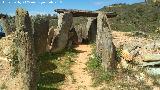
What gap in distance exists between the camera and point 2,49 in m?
24.5

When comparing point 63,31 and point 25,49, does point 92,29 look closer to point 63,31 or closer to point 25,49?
point 63,31

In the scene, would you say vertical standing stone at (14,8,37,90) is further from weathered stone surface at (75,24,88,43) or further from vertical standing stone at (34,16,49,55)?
weathered stone surface at (75,24,88,43)

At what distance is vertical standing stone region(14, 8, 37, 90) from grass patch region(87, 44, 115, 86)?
4.91 meters

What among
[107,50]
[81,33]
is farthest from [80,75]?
[81,33]

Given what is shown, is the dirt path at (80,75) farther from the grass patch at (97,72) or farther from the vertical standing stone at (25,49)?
the vertical standing stone at (25,49)

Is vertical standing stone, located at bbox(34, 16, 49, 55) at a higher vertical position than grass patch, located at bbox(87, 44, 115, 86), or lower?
higher

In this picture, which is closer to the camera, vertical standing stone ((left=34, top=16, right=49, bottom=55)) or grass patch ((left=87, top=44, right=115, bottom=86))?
grass patch ((left=87, top=44, right=115, bottom=86))

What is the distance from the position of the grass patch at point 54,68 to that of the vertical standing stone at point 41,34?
498 millimetres

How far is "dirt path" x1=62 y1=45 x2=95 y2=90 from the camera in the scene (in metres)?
24.0

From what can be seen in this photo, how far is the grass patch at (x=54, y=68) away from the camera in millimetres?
23891

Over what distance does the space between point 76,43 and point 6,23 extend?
18.4 feet

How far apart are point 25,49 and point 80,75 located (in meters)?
6.15

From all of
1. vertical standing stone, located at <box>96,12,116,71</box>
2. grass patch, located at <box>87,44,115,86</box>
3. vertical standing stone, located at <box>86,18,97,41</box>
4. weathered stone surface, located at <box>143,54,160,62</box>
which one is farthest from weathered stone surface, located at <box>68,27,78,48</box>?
weathered stone surface, located at <box>143,54,160,62</box>

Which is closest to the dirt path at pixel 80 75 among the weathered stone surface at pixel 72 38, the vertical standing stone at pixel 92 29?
the weathered stone surface at pixel 72 38
